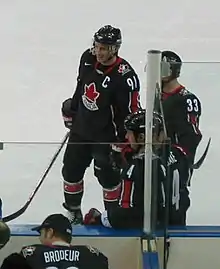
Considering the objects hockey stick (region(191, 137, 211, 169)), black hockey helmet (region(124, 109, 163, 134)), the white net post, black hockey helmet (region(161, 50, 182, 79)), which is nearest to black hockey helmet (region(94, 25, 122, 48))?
black hockey helmet (region(161, 50, 182, 79))

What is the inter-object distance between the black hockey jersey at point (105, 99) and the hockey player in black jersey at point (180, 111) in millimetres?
247

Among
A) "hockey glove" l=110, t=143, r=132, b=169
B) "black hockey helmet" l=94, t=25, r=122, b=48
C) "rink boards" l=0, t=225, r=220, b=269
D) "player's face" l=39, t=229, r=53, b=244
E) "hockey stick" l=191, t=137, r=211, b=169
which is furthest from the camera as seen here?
"black hockey helmet" l=94, t=25, r=122, b=48

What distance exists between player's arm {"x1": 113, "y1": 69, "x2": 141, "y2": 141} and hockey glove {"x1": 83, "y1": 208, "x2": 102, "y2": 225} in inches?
17.5

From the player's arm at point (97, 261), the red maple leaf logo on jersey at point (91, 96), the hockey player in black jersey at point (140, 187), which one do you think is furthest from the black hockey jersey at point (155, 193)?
the red maple leaf logo on jersey at point (91, 96)

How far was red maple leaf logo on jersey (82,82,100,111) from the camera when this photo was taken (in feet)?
11.0

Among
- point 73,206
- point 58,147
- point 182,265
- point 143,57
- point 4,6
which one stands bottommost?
point 182,265

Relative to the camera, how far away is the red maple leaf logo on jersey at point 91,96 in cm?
335

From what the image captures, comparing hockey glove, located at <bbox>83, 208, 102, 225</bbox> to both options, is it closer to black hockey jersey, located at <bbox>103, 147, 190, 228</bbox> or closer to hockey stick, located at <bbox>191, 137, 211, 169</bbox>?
black hockey jersey, located at <bbox>103, 147, 190, 228</bbox>

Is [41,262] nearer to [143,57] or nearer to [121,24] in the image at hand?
[143,57]

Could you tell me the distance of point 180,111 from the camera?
298cm

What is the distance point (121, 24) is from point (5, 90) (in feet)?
4.28

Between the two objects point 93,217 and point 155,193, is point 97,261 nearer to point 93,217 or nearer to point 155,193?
point 155,193

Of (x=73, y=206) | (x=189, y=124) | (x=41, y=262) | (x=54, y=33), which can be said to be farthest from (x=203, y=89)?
(x=54, y=33)

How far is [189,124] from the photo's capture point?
3004mm
